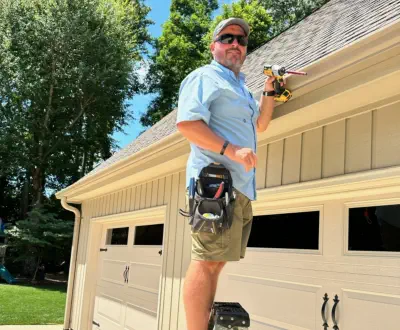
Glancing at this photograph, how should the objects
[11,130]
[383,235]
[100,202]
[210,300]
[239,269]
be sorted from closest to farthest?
[210,300] < [383,235] < [239,269] < [100,202] < [11,130]

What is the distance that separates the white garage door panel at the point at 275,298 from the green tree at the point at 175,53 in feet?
58.9

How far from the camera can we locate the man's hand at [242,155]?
1.73m

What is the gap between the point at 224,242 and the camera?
176cm

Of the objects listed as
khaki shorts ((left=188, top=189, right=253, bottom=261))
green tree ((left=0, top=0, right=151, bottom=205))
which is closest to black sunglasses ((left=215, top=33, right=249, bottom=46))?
khaki shorts ((left=188, top=189, right=253, bottom=261))

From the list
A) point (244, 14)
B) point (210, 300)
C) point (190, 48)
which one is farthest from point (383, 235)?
point (190, 48)

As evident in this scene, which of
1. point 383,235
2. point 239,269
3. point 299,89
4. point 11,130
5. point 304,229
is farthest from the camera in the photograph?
point 11,130

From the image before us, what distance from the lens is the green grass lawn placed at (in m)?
8.91

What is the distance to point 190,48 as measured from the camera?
21062 millimetres

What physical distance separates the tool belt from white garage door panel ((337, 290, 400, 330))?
123 centimetres

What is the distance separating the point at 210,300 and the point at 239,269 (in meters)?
1.95

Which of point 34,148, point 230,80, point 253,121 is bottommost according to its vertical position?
point 253,121

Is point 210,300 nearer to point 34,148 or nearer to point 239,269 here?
point 239,269

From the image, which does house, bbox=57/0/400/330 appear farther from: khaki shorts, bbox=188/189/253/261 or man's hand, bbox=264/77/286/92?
khaki shorts, bbox=188/189/253/261

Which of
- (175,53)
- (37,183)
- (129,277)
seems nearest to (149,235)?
(129,277)
